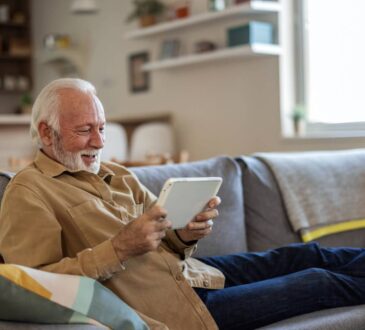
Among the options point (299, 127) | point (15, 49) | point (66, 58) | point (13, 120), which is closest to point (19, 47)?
point (15, 49)

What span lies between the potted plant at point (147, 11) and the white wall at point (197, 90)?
0.62ft

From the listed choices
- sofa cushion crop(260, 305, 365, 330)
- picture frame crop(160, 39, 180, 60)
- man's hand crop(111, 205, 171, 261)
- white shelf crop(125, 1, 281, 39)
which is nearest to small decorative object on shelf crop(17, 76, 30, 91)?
white shelf crop(125, 1, 281, 39)

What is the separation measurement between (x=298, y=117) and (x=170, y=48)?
4.77 feet

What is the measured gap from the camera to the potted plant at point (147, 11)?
5777 mm

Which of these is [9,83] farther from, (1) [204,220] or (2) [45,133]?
(1) [204,220]

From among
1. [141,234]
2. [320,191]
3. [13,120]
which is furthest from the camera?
[13,120]

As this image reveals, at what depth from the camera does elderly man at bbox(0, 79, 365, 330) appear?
170cm

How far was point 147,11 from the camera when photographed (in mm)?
5828

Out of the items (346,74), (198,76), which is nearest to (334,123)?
(346,74)

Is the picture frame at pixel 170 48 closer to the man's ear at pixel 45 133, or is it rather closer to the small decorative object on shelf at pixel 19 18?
the small decorative object on shelf at pixel 19 18

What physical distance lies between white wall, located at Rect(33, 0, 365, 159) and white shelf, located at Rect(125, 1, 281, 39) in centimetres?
14

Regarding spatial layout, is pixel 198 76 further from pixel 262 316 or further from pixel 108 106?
pixel 262 316

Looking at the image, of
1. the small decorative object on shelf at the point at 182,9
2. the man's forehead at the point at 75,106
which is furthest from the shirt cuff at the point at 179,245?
the small decorative object on shelf at the point at 182,9

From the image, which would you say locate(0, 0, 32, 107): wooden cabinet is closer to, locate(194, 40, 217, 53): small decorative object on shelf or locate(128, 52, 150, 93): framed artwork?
locate(128, 52, 150, 93): framed artwork
